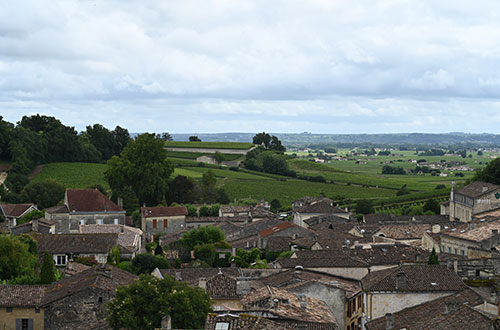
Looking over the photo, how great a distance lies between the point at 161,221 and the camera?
8306 cm

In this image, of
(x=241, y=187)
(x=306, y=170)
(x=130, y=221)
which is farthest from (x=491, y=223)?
(x=306, y=170)

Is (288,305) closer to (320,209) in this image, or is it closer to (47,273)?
(47,273)

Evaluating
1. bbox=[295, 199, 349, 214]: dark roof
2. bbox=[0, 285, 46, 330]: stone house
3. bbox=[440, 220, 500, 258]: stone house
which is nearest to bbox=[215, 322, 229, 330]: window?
bbox=[0, 285, 46, 330]: stone house

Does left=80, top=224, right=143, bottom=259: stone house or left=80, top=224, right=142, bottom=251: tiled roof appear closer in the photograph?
left=80, top=224, right=143, bottom=259: stone house

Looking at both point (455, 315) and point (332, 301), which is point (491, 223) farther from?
point (455, 315)

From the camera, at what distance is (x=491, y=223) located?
178 ft

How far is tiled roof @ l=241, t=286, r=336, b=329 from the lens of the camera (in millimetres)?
28297

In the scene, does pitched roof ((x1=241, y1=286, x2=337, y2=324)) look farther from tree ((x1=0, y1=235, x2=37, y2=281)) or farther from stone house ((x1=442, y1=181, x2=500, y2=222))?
stone house ((x1=442, y1=181, x2=500, y2=222))

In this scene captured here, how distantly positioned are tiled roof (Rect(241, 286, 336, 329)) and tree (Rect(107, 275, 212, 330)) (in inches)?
79.5

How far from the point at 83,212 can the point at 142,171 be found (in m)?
13.9

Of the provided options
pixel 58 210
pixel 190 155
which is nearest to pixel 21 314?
pixel 58 210

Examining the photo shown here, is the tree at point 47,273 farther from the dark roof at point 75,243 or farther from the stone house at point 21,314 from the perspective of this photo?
the dark roof at point 75,243

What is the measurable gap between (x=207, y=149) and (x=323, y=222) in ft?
301

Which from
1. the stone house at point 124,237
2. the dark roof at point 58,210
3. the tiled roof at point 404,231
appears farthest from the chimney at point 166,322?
the dark roof at point 58,210
